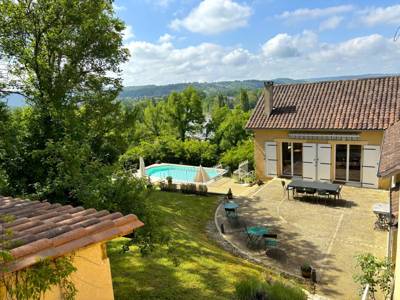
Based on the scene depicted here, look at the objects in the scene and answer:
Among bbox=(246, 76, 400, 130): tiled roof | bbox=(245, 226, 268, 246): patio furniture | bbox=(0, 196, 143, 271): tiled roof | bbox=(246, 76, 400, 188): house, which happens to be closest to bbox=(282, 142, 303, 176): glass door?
bbox=(246, 76, 400, 188): house

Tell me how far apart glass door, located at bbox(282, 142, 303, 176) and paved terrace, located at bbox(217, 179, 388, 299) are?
2272 mm

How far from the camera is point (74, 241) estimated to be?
3.58 m

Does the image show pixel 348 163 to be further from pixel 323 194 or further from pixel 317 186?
pixel 317 186

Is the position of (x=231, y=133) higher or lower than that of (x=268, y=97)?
lower

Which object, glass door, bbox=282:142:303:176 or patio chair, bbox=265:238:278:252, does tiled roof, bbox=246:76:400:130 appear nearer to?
glass door, bbox=282:142:303:176

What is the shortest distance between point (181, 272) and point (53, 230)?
16.4 ft

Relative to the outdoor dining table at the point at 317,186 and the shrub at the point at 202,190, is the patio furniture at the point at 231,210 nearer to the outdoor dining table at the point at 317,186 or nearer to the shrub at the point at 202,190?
the outdoor dining table at the point at 317,186

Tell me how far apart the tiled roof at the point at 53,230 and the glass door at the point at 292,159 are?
53.5 feet

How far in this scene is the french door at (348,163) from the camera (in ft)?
57.4

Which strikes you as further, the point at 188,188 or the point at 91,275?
the point at 188,188

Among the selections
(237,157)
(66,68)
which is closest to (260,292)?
(66,68)

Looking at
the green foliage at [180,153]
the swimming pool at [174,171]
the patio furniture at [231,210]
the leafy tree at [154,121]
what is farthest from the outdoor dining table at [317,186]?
the leafy tree at [154,121]

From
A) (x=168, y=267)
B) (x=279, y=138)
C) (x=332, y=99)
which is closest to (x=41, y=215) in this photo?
(x=168, y=267)

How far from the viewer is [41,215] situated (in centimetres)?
457
